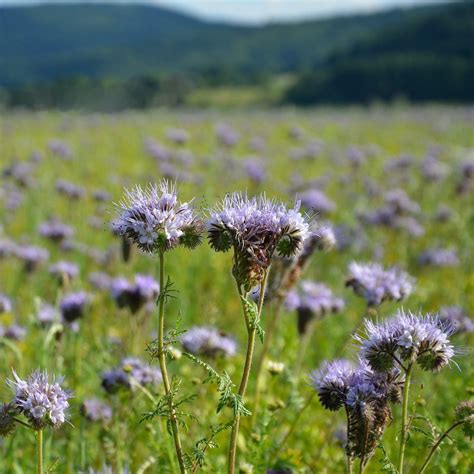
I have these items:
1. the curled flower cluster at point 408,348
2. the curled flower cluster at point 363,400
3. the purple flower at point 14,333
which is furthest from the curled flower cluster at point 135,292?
the curled flower cluster at point 408,348

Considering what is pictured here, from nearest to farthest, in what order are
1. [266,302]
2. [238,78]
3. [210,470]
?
[210,470]
[266,302]
[238,78]

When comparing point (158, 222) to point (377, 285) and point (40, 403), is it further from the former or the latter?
point (377, 285)

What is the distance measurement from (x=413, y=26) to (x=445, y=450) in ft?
397

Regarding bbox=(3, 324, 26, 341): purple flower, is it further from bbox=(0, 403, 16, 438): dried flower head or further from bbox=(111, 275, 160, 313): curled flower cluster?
bbox=(0, 403, 16, 438): dried flower head

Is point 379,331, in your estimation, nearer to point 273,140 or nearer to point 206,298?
point 206,298

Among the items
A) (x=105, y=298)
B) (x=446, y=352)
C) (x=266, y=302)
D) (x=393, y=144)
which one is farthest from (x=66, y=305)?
(x=393, y=144)

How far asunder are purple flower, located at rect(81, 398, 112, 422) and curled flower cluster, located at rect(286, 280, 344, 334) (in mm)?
1363

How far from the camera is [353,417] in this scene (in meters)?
2.21

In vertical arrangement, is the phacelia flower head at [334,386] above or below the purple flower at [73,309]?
below

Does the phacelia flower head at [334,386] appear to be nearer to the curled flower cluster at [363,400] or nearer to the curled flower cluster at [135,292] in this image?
the curled flower cluster at [363,400]

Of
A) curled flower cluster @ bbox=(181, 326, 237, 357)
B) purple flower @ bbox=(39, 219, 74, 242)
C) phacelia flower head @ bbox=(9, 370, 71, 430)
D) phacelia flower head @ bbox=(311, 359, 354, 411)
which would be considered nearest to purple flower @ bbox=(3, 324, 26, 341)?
curled flower cluster @ bbox=(181, 326, 237, 357)

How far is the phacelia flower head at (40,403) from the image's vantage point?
2186 millimetres

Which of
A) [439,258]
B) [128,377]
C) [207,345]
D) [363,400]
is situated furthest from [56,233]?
[363,400]

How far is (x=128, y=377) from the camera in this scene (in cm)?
329
